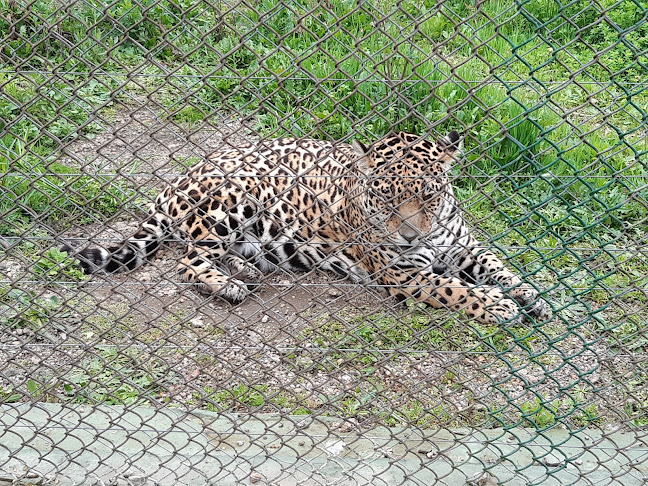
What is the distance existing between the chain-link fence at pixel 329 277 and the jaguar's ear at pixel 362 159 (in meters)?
0.03

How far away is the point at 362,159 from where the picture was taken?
4641 mm

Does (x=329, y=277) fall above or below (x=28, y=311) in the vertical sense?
below

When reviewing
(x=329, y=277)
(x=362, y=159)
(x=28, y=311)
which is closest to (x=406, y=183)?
(x=362, y=159)

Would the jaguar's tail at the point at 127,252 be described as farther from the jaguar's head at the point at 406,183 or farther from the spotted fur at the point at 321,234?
the jaguar's head at the point at 406,183

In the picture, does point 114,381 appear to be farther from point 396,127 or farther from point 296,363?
point 396,127

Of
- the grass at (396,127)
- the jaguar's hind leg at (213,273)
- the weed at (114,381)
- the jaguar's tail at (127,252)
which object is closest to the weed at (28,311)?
the grass at (396,127)

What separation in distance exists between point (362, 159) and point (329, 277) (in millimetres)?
1180

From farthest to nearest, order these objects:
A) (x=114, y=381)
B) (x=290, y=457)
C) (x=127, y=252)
Result: (x=127, y=252) < (x=114, y=381) < (x=290, y=457)

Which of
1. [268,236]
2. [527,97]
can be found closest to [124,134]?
[268,236]

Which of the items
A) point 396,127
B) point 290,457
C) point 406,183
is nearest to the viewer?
point 290,457

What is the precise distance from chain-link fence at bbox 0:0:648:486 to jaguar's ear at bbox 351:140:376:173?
0.09ft

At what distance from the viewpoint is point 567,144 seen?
6074 millimetres

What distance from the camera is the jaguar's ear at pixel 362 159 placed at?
4625 millimetres

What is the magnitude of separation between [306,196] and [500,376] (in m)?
2.11
